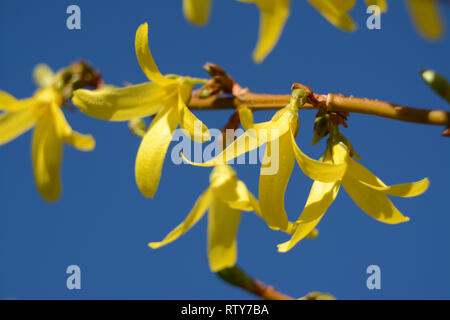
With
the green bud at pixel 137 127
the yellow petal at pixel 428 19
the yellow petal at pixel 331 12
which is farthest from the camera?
the green bud at pixel 137 127

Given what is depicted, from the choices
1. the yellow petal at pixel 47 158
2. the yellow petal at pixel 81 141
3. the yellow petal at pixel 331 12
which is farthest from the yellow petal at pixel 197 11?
the yellow petal at pixel 47 158

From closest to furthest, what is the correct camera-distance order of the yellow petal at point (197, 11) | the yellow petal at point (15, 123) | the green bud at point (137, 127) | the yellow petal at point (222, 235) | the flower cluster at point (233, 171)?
the yellow petal at point (197, 11) < the yellow petal at point (222, 235) < the flower cluster at point (233, 171) < the yellow petal at point (15, 123) < the green bud at point (137, 127)

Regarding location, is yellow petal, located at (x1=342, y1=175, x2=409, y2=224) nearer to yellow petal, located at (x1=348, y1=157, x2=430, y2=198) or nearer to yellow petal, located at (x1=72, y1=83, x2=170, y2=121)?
yellow petal, located at (x1=348, y1=157, x2=430, y2=198)

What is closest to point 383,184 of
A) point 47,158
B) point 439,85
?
point 439,85

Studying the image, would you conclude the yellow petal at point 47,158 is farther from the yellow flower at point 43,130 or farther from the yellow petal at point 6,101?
the yellow petal at point 6,101
